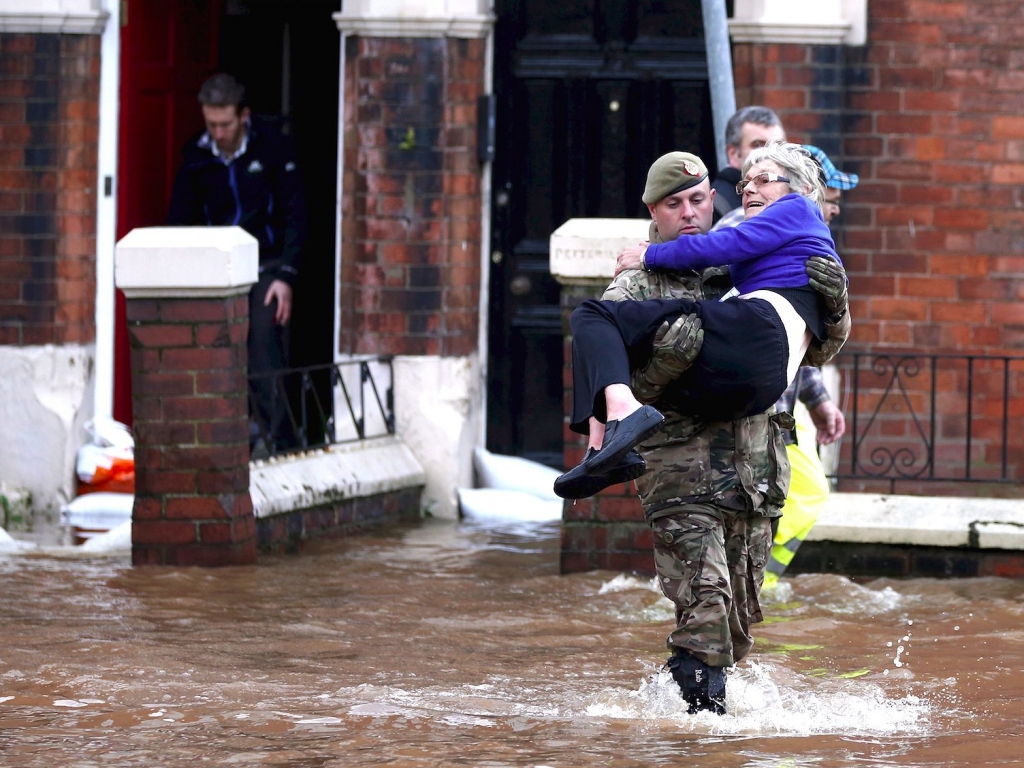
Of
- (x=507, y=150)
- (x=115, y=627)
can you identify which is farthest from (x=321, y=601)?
(x=507, y=150)

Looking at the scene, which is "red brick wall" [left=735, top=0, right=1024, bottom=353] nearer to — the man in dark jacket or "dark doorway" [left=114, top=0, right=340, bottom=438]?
the man in dark jacket

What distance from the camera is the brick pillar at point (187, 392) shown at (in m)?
7.30

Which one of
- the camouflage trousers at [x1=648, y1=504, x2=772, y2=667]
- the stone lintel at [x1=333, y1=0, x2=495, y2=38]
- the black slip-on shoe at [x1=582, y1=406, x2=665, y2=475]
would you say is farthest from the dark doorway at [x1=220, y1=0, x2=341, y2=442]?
the black slip-on shoe at [x1=582, y1=406, x2=665, y2=475]

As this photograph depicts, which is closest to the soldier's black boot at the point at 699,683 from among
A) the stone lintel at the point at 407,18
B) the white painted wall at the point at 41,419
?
the stone lintel at the point at 407,18

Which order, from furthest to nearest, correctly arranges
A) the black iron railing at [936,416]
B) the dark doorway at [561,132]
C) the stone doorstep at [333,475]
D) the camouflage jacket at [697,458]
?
1. the dark doorway at [561,132]
2. the black iron railing at [936,416]
3. the stone doorstep at [333,475]
4. the camouflage jacket at [697,458]

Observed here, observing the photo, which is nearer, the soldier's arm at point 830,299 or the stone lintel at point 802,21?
the soldier's arm at point 830,299

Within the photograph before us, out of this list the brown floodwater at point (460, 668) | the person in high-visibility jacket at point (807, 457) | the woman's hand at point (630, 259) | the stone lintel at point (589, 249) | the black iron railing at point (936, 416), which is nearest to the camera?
the brown floodwater at point (460, 668)

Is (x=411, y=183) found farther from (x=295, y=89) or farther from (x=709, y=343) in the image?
(x=709, y=343)

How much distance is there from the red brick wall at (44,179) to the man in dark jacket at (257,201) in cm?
52

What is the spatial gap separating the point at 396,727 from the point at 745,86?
4.62m

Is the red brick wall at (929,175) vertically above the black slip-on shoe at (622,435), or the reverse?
the red brick wall at (929,175)

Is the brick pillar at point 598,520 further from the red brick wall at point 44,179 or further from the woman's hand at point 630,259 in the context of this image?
the red brick wall at point 44,179

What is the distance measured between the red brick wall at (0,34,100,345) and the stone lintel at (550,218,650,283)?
2.79 meters

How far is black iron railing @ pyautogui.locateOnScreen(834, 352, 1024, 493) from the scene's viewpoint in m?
8.60
